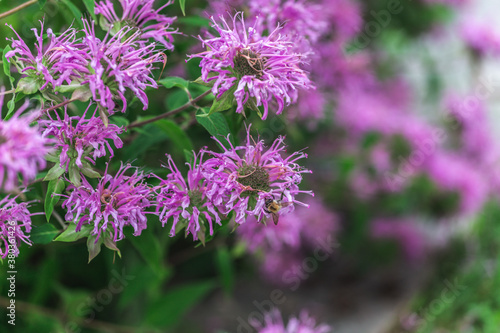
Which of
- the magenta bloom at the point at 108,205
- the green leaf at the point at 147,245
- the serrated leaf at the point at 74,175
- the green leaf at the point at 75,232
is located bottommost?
the green leaf at the point at 147,245

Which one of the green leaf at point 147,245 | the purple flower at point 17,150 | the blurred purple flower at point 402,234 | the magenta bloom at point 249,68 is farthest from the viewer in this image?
the blurred purple flower at point 402,234

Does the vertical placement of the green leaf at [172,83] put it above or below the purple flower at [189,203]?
above

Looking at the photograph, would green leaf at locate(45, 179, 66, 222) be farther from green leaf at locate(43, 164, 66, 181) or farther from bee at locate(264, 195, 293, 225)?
bee at locate(264, 195, 293, 225)

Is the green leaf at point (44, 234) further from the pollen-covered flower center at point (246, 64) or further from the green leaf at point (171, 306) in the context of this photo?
the green leaf at point (171, 306)

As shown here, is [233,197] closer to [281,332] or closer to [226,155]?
[226,155]

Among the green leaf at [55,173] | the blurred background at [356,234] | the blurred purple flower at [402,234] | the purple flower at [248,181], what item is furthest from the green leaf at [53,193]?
the blurred purple flower at [402,234]

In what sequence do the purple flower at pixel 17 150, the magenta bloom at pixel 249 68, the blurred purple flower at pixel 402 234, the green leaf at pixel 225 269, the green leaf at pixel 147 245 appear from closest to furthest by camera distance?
1. the purple flower at pixel 17 150
2. the magenta bloom at pixel 249 68
3. the green leaf at pixel 147 245
4. the green leaf at pixel 225 269
5. the blurred purple flower at pixel 402 234

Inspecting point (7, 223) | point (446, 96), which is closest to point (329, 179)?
point (446, 96)

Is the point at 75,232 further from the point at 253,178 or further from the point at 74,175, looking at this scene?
the point at 253,178
